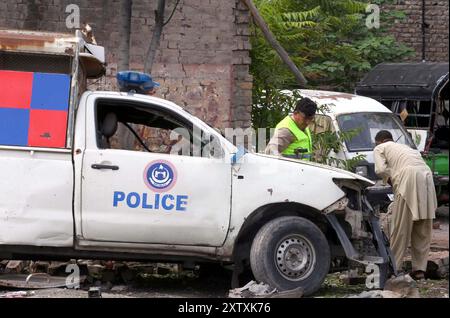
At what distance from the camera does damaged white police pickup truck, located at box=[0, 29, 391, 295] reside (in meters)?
7.96

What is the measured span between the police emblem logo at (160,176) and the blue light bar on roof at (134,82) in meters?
0.85

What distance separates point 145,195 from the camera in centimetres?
801

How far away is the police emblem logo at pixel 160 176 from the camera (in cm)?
804

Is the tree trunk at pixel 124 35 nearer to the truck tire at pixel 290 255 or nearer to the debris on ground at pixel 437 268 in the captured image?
the truck tire at pixel 290 255

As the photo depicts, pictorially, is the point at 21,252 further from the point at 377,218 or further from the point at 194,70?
the point at 194,70

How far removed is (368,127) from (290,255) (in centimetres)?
670

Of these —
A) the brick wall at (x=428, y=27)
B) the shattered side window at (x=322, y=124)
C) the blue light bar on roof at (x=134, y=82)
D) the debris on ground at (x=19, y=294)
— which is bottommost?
the debris on ground at (x=19, y=294)

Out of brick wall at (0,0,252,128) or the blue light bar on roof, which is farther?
brick wall at (0,0,252,128)

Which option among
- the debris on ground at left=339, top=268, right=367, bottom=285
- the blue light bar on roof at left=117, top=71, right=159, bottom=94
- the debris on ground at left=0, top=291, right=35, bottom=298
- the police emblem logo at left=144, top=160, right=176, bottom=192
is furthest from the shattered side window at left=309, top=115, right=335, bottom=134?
the debris on ground at left=0, top=291, right=35, bottom=298

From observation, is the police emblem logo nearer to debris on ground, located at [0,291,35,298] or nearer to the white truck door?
the white truck door

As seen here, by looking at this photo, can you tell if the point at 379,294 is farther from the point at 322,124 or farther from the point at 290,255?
the point at 322,124

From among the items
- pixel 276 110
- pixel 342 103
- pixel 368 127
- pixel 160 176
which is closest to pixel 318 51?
pixel 342 103

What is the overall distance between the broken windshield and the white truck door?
6.03 meters

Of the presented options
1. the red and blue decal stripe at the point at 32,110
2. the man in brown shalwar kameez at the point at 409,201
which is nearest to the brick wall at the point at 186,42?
the man in brown shalwar kameez at the point at 409,201
